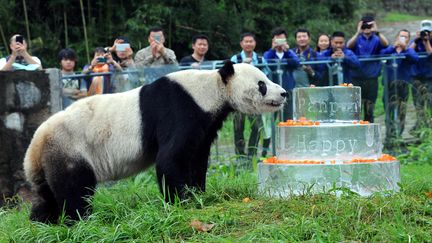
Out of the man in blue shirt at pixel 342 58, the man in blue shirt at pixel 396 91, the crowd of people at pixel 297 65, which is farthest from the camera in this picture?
the man in blue shirt at pixel 396 91

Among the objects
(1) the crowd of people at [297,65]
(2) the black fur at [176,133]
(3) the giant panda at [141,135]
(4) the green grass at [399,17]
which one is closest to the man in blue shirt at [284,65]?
(1) the crowd of people at [297,65]

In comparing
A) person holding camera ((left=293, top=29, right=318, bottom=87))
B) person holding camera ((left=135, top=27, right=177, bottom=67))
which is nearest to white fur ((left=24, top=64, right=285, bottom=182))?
person holding camera ((left=135, top=27, right=177, bottom=67))

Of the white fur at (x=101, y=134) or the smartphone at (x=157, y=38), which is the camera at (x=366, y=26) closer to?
the smartphone at (x=157, y=38)

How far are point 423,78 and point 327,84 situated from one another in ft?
5.35

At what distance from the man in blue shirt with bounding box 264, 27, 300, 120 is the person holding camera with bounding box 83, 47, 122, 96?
205 cm

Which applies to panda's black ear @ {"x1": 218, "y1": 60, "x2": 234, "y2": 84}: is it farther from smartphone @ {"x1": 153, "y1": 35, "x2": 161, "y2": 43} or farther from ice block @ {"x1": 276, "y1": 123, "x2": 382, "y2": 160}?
smartphone @ {"x1": 153, "y1": 35, "x2": 161, "y2": 43}

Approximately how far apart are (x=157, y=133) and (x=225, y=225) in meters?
1.25

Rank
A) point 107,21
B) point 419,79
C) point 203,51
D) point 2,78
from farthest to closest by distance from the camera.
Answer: point 107,21
point 419,79
point 203,51
point 2,78

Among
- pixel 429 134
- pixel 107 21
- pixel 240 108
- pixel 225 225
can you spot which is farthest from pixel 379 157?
pixel 107 21

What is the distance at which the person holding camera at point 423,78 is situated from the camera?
11.1 meters

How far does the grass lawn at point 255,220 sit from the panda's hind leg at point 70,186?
0.42ft

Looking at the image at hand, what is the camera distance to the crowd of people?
9930mm

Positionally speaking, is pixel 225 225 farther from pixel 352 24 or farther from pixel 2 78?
pixel 352 24

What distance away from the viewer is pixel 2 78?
29.8 feet
